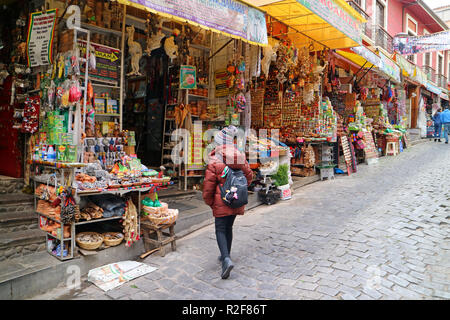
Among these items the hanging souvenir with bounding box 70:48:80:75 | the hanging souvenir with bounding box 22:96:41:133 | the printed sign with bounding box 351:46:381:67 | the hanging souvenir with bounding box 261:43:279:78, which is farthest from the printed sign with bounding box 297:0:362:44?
the hanging souvenir with bounding box 22:96:41:133

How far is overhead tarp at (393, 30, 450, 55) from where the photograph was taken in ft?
50.6

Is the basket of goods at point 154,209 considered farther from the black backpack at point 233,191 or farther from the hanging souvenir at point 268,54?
the hanging souvenir at point 268,54

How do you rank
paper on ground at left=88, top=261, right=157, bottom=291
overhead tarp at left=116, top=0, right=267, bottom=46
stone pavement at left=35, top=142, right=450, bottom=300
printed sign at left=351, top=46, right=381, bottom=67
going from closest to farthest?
stone pavement at left=35, top=142, right=450, bottom=300
paper on ground at left=88, top=261, right=157, bottom=291
overhead tarp at left=116, top=0, right=267, bottom=46
printed sign at left=351, top=46, right=381, bottom=67

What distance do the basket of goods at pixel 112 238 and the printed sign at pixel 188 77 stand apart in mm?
3945

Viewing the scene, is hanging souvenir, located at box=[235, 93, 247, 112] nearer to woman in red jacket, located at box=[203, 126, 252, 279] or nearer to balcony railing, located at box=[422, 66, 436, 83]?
woman in red jacket, located at box=[203, 126, 252, 279]

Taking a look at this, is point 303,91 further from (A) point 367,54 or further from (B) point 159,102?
(B) point 159,102

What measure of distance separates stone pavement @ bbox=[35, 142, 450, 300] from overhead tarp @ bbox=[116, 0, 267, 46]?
3.38 metres

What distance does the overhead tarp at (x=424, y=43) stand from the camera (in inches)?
608

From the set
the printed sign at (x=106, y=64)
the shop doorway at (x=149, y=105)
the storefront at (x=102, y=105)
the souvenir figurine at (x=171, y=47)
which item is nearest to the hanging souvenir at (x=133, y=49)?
the storefront at (x=102, y=105)

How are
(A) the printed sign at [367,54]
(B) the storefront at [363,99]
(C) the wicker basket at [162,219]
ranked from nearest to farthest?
(C) the wicker basket at [162,219] < (A) the printed sign at [367,54] < (B) the storefront at [363,99]

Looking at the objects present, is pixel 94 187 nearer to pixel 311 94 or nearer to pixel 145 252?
pixel 145 252

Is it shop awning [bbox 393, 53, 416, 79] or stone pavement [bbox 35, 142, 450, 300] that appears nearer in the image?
stone pavement [bbox 35, 142, 450, 300]

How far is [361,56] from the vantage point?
10258mm

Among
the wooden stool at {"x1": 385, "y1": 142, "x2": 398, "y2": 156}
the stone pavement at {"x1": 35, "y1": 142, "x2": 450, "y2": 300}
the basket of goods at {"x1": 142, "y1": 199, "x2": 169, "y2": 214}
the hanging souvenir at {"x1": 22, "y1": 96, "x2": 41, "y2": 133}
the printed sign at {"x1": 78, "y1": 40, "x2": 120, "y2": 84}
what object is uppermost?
the printed sign at {"x1": 78, "y1": 40, "x2": 120, "y2": 84}
